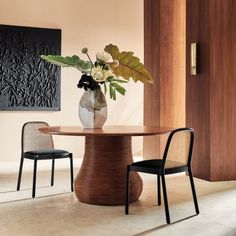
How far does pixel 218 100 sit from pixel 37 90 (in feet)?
10.1

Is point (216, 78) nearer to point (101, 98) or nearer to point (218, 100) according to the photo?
Answer: point (218, 100)

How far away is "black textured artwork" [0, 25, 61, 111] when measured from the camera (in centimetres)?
658

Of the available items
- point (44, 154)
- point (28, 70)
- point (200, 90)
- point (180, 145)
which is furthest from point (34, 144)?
point (28, 70)

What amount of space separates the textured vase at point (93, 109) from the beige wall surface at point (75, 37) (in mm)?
3076

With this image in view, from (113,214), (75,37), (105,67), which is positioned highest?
(75,37)

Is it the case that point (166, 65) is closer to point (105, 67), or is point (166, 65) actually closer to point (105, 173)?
point (105, 67)

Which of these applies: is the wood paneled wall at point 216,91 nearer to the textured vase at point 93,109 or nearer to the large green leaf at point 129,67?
the large green leaf at point 129,67

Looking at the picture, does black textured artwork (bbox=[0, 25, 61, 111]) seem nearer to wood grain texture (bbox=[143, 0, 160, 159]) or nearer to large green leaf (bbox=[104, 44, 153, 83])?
wood grain texture (bbox=[143, 0, 160, 159])

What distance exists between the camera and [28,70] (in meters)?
6.71

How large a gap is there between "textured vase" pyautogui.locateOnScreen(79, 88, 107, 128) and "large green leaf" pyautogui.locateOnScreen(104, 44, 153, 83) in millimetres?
298

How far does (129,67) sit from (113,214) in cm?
139

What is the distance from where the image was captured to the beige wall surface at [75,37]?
6.69m

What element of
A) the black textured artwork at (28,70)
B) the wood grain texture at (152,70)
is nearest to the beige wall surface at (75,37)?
the black textured artwork at (28,70)

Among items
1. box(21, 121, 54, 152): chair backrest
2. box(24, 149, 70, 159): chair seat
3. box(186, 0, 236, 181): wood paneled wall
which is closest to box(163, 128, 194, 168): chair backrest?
box(24, 149, 70, 159): chair seat
